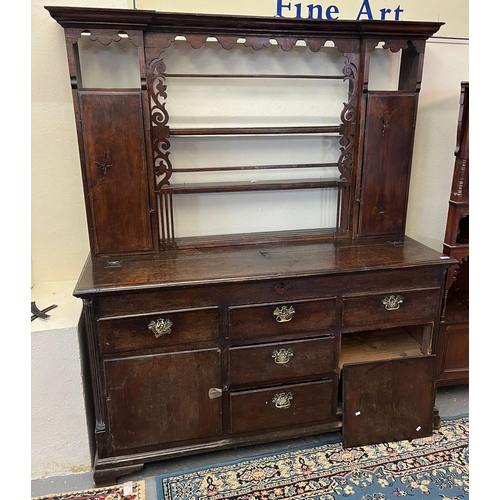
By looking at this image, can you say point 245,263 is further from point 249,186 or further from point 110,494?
point 110,494

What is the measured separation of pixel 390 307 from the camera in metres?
1.90

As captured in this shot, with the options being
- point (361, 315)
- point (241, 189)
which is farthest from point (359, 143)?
point (361, 315)

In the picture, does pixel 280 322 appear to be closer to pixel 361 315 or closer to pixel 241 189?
pixel 361 315

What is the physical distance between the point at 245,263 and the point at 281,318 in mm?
286

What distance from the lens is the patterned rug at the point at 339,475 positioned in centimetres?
174

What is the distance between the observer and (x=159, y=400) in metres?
1.77

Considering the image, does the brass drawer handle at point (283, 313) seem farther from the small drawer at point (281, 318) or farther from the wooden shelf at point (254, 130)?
the wooden shelf at point (254, 130)

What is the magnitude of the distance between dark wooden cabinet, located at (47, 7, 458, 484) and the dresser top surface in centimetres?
1

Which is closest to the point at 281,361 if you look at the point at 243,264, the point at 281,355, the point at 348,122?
the point at 281,355

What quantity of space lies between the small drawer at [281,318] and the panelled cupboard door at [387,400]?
279 mm

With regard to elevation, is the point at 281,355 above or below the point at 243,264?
below

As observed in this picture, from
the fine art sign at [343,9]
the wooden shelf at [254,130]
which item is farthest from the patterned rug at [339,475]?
the fine art sign at [343,9]

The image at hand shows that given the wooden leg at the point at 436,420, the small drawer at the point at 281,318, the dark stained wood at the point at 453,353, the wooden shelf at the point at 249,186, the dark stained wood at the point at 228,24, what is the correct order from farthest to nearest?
the dark stained wood at the point at 453,353 → the wooden leg at the point at 436,420 → the wooden shelf at the point at 249,186 → the small drawer at the point at 281,318 → the dark stained wood at the point at 228,24

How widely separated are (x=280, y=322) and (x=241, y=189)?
657 millimetres
